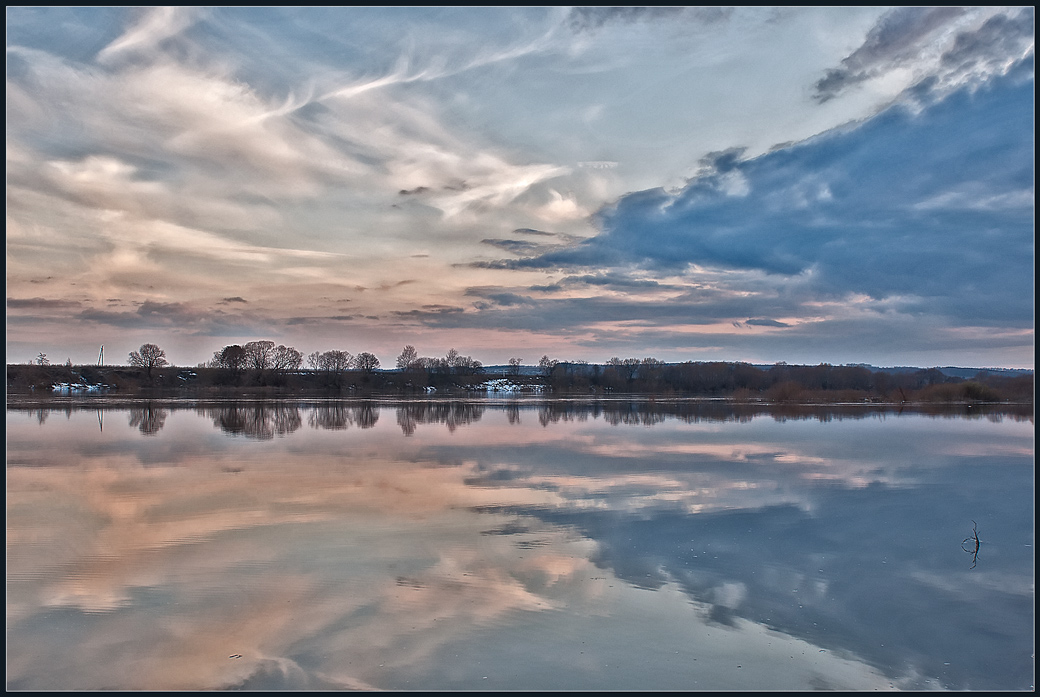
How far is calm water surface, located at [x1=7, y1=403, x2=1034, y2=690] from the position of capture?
5418 millimetres

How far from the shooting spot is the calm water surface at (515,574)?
5418 millimetres

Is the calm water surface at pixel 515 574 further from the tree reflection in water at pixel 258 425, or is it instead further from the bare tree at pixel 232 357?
the bare tree at pixel 232 357

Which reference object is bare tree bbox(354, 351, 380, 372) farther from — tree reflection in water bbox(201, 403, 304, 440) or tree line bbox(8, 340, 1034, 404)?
tree reflection in water bbox(201, 403, 304, 440)

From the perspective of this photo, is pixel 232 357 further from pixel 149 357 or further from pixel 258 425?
pixel 258 425

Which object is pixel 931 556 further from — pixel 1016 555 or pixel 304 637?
pixel 304 637

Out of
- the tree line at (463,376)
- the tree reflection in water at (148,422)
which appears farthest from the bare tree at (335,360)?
the tree reflection in water at (148,422)

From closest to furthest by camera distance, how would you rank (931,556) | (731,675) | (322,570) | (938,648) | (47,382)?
(731,675) → (938,648) → (322,570) → (931,556) → (47,382)

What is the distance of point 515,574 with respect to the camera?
7621 mm

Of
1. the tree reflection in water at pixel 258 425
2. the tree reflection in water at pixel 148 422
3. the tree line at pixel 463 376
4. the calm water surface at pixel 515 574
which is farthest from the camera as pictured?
the tree line at pixel 463 376

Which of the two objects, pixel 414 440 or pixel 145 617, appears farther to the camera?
pixel 414 440

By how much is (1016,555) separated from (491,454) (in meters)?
12.1

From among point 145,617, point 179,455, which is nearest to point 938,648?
point 145,617

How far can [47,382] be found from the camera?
83125mm

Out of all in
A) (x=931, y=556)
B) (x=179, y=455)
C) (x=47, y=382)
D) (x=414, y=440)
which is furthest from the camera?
(x=47, y=382)
